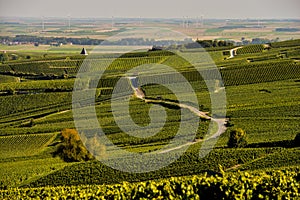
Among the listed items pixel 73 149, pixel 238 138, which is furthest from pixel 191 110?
pixel 73 149

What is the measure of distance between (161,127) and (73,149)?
10.6 meters

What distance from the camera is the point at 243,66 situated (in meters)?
60.9

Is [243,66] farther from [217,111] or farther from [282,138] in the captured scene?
[282,138]

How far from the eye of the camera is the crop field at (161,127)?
1526 cm

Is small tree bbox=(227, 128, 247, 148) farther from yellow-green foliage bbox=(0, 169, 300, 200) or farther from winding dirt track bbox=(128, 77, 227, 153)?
yellow-green foliage bbox=(0, 169, 300, 200)

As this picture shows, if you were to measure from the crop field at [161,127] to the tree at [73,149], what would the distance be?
99 centimetres

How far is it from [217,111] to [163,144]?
35.0ft

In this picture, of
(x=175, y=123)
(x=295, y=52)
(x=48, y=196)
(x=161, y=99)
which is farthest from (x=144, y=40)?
(x=48, y=196)

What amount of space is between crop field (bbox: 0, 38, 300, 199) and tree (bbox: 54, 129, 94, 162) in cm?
99

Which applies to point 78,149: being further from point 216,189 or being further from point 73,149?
point 216,189

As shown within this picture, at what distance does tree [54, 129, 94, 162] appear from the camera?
3142cm

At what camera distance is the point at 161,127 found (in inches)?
1570

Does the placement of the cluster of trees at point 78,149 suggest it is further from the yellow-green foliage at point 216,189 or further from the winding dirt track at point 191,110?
the yellow-green foliage at point 216,189

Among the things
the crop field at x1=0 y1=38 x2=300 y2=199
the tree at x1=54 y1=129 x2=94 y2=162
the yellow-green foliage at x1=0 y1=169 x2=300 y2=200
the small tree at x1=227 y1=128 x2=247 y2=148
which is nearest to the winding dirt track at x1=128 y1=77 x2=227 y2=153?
the crop field at x1=0 y1=38 x2=300 y2=199
